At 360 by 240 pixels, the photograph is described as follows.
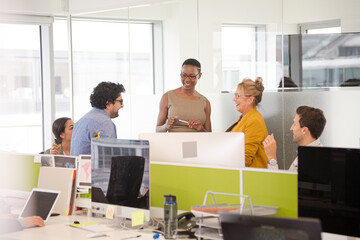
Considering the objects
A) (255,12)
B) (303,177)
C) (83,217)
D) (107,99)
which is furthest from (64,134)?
(303,177)

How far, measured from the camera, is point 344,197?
2082mm

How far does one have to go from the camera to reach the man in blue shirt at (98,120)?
3680 millimetres

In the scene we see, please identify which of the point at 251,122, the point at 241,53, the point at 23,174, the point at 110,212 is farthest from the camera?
the point at 241,53

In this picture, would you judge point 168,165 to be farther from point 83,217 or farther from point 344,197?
point 344,197

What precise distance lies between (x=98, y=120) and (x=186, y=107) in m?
1.05

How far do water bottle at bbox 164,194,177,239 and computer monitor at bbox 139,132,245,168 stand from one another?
0.29 meters

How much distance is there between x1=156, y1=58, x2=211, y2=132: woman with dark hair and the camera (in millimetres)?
4492

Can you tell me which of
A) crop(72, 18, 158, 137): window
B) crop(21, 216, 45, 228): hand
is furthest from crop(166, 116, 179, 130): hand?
crop(21, 216, 45, 228): hand

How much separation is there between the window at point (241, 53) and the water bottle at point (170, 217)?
6.94ft

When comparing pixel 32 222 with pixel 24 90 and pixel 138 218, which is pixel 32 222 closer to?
pixel 138 218

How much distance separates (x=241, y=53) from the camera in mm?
4602

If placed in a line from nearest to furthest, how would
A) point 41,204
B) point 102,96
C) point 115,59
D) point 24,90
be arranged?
point 41,204
point 102,96
point 115,59
point 24,90

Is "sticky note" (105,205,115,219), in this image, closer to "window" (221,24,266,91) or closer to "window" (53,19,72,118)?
"window" (221,24,266,91)

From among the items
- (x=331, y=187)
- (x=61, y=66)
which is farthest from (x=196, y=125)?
(x=61, y=66)
